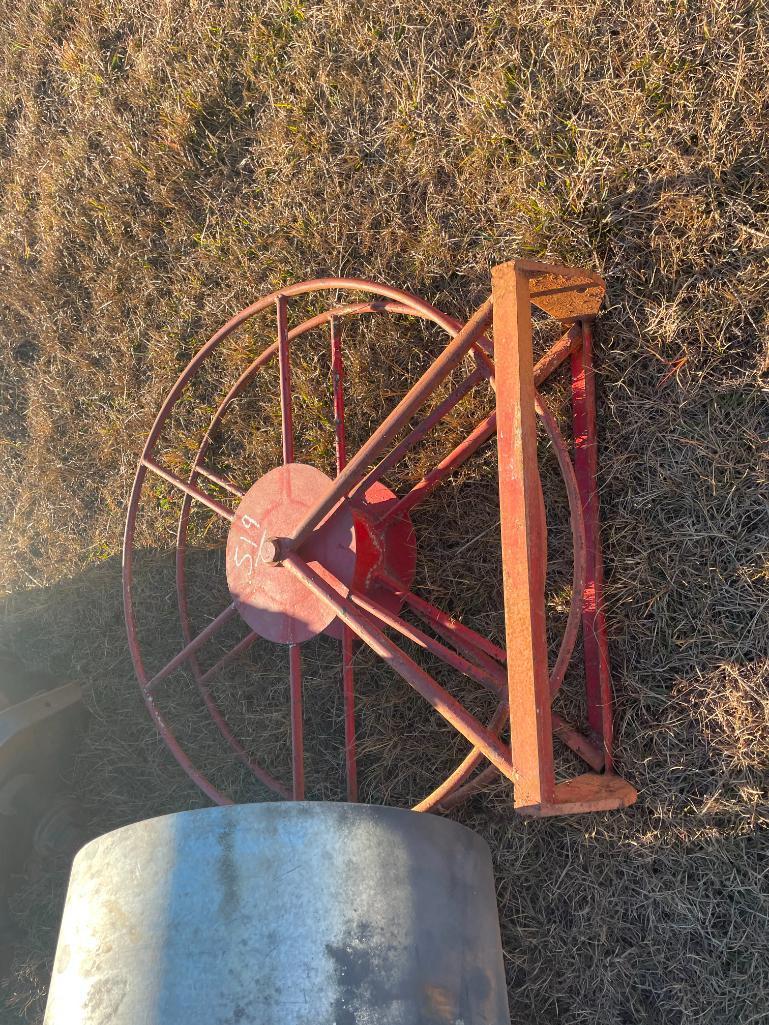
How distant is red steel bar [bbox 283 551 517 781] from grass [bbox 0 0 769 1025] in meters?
0.66

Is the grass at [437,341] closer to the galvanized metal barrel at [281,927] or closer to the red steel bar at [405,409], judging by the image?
A: the red steel bar at [405,409]

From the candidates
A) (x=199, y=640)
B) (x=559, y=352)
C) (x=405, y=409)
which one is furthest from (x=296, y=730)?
(x=559, y=352)

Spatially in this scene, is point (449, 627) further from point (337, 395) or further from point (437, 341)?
point (437, 341)

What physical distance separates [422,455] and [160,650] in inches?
50.1

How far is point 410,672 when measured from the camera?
185 cm

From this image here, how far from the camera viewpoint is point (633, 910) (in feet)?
7.72

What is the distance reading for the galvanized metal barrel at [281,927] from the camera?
1.46 m

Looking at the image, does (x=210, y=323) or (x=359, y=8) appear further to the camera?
(x=210, y=323)

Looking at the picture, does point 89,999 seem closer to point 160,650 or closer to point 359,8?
point 160,650

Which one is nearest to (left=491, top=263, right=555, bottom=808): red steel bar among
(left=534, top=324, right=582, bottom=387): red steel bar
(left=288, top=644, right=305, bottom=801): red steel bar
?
(left=534, top=324, right=582, bottom=387): red steel bar

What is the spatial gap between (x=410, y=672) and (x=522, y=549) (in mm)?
397

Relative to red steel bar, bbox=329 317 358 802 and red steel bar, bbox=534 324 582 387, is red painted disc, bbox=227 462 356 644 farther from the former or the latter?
red steel bar, bbox=534 324 582 387

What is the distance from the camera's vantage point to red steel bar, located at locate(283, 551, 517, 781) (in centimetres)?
168

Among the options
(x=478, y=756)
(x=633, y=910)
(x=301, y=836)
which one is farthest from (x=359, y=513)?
(x=633, y=910)
